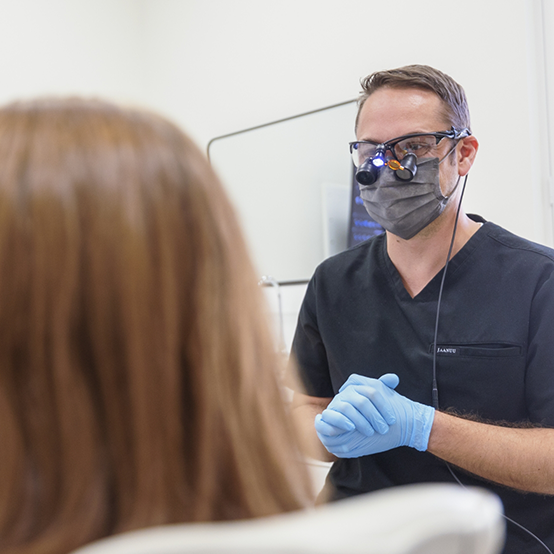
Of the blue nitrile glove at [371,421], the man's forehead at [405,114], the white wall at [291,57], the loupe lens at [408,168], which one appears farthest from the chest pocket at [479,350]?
the white wall at [291,57]

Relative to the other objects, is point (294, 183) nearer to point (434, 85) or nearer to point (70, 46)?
point (434, 85)

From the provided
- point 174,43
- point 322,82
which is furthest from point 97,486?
point 174,43

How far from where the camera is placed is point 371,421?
109 cm

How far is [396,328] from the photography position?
1.34 m

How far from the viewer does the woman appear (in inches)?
16.8

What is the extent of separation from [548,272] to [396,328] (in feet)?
Answer: 1.13

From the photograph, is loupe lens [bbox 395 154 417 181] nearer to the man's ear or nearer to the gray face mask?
the gray face mask

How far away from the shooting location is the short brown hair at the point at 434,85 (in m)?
1.33

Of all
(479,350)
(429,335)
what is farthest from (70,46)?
(479,350)

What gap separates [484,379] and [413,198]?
1.40 ft

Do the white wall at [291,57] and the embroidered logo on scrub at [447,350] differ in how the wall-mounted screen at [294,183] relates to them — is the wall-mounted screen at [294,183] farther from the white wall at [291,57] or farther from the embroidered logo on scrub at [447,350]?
the embroidered logo on scrub at [447,350]

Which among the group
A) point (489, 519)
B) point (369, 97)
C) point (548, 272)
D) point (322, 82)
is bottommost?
point (489, 519)

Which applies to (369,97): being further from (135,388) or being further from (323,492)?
(135,388)

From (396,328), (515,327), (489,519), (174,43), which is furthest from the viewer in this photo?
(174,43)
